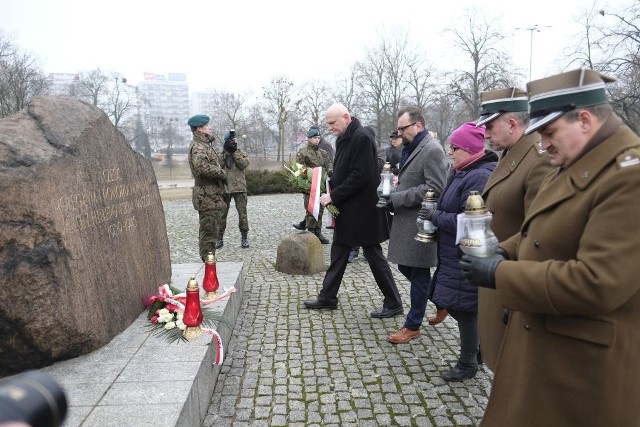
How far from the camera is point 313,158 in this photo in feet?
29.1

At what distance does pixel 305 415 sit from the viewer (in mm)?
3201

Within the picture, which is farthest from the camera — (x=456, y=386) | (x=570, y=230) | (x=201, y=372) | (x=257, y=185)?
(x=257, y=185)

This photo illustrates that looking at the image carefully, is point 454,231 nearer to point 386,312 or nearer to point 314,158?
point 386,312

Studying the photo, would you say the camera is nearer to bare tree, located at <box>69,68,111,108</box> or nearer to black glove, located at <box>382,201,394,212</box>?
black glove, located at <box>382,201,394,212</box>

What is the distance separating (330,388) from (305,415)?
1.32ft

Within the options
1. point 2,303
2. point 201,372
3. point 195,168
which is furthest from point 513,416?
point 195,168

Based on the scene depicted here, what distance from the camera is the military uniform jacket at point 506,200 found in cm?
255

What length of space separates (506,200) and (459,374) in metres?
1.61

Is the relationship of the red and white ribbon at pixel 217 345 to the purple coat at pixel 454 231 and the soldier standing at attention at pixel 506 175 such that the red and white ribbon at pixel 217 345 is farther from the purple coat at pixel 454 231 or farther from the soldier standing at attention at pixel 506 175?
the soldier standing at attention at pixel 506 175

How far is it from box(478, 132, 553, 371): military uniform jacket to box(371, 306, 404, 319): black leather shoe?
7.37 ft

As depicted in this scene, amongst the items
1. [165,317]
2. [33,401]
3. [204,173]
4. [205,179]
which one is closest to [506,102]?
[33,401]

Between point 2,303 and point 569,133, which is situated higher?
point 569,133

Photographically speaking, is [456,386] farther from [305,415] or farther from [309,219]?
[309,219]

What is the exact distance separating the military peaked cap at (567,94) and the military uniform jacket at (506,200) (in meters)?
0.67
